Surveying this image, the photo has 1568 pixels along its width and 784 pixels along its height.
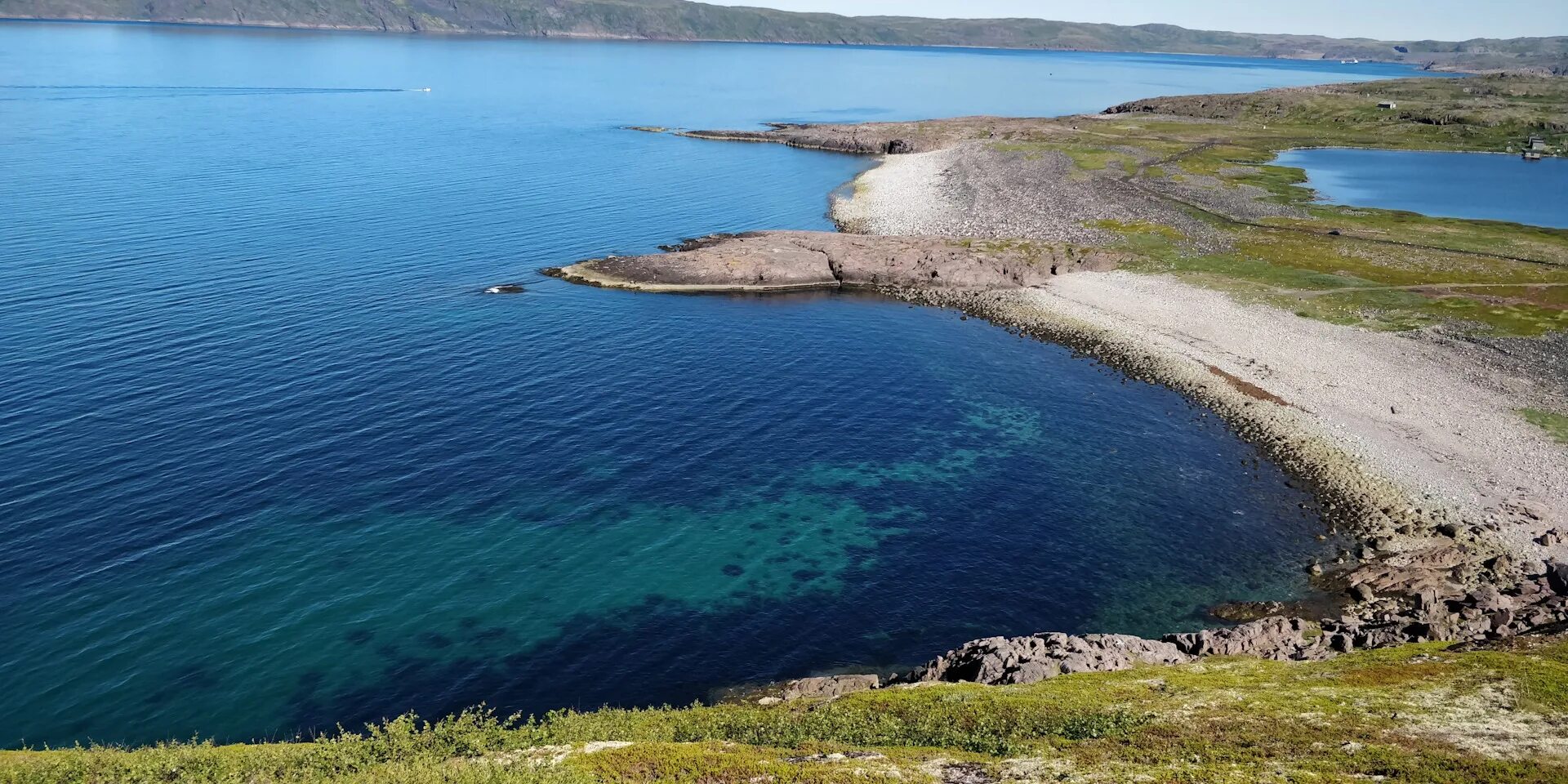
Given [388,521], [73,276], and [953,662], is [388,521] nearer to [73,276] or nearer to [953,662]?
[953,662]

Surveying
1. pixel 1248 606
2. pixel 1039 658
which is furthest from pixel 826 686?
pixel 1248 606

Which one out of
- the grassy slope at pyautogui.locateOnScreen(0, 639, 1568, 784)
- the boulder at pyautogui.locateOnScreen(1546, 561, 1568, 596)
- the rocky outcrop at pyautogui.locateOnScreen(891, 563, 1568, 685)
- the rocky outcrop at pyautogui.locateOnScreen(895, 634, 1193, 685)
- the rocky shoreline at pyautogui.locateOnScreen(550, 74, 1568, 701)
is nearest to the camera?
the grassy slope at pyautogui.locateOnScreen(0, 639, 1568, 784)

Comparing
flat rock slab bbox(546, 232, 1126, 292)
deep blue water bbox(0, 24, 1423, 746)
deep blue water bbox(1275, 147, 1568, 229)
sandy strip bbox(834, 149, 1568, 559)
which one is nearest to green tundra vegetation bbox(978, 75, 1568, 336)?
sandy strip bbox(834, 149, 1568, 559)

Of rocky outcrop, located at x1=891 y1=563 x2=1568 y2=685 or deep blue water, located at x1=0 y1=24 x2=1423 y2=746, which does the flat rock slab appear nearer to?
deep blue water, located at x1=0 y1=24 x2=1423 y2=746

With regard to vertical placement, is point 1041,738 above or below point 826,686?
above

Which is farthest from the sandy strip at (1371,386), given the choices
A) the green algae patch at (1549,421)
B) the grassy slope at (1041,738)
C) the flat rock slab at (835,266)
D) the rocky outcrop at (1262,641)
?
the grassy slope at (1041,738)

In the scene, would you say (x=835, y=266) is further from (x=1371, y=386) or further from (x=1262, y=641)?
(x=1262, y=641)
